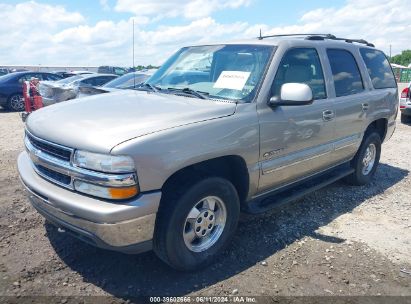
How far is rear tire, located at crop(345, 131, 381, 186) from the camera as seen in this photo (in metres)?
5.32

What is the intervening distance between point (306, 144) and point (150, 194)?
6.56ft

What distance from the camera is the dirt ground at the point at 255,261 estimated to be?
119 inches

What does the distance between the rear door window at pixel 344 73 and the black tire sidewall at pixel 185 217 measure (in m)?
2.05

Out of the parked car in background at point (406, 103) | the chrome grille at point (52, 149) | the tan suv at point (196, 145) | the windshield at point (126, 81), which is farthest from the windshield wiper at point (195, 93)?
the parked car in background at point (406, 103)

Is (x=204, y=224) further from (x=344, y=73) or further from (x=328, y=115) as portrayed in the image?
(x=344, y=73)

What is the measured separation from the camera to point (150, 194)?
2.71m

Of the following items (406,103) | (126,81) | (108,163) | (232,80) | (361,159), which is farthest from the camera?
(406,103)

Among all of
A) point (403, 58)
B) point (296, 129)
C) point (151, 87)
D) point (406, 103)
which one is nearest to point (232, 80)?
point (296, 129)

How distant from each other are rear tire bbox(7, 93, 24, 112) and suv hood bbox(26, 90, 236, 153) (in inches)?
478

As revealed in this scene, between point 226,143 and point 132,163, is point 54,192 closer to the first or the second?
point 132,163

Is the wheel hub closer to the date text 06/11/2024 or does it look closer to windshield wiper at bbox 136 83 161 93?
the date text 06/11/2024

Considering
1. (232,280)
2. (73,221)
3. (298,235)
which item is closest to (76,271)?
(73,221)

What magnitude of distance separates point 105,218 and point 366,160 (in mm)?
4318

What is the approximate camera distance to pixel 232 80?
3623mm
